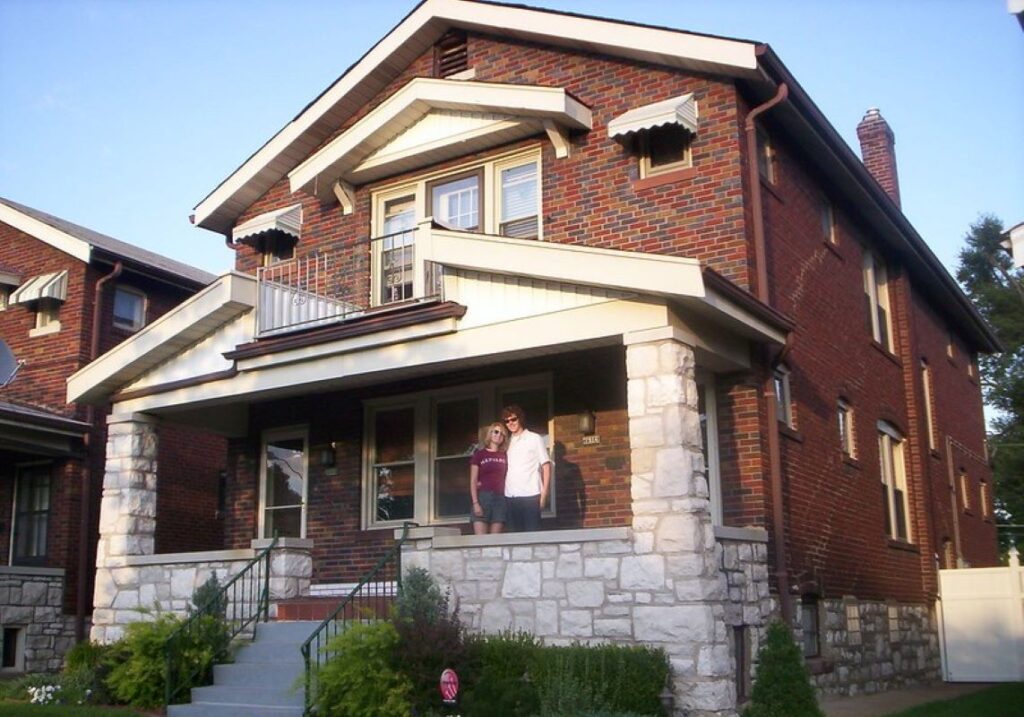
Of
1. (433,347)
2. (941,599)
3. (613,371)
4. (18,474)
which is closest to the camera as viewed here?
(433,347)

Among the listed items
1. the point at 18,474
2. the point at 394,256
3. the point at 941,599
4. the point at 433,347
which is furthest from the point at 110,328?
the point at 941,599

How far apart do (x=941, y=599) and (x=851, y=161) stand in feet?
23.0

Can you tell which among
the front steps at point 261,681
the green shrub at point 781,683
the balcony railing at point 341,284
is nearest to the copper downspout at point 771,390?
the green shrub at point 781,683

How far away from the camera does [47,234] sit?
1998cm

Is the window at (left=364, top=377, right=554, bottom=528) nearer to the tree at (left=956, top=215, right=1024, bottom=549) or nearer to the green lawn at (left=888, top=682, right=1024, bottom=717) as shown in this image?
the green lawn at (left=888, top=682, right=1024, bottom=717)

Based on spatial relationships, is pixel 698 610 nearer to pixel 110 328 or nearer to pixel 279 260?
pixel 279 260

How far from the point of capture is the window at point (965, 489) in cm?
2177

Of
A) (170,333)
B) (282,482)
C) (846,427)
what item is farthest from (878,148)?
(170,333)

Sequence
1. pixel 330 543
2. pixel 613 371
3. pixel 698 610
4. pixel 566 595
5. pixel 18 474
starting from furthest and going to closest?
pixel 18 474, pixel 330 543, pixel 613 371, pixel 566 595, pixel 698 610

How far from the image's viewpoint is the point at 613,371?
42.1ft

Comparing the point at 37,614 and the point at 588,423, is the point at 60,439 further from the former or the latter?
the point at 588,423

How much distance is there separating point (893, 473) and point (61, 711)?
1209cm

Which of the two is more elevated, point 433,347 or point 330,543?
point 433,347

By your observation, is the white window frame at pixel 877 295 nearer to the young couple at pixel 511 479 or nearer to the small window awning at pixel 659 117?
the small window awning at pixel 659 117
